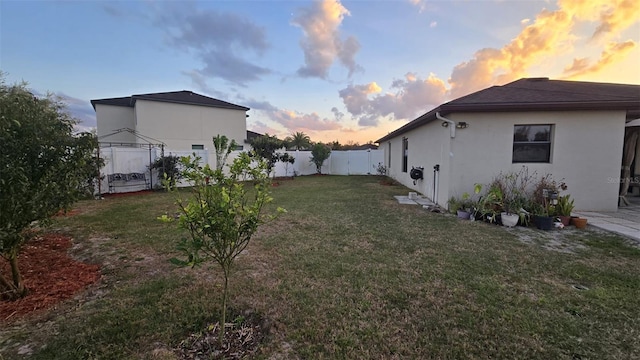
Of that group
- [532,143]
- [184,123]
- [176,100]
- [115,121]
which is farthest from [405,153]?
[115,121]

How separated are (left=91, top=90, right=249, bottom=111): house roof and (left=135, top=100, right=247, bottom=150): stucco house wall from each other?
0.83 ft

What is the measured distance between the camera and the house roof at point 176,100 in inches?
652

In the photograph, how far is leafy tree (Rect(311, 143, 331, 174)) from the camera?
18.1 metres

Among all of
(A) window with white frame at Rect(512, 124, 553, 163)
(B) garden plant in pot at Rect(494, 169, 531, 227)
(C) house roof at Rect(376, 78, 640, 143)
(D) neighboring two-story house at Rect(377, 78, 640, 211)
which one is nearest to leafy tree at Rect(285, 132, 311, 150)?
(C) house roof at Rect(376, 78, 640, 143)

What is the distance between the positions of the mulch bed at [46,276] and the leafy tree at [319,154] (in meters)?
14.6

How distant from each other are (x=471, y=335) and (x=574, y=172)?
6732 mm

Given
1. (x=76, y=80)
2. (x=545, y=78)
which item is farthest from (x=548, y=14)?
(x=76, y=80)

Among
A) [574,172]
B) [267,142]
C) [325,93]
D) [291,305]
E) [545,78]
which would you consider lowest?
[291,305]

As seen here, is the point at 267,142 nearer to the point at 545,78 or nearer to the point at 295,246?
the point at 295,246

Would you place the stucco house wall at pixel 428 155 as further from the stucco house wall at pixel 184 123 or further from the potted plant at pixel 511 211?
the stucco house wall at pixel 184 123

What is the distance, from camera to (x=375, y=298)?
2693mm

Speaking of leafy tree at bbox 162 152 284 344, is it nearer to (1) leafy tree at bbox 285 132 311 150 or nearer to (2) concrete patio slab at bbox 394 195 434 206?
(2) concrete patio slab at bbox 394 195 434 206

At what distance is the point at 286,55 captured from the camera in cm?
1109

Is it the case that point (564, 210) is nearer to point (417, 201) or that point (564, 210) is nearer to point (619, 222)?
point (619, 222)
